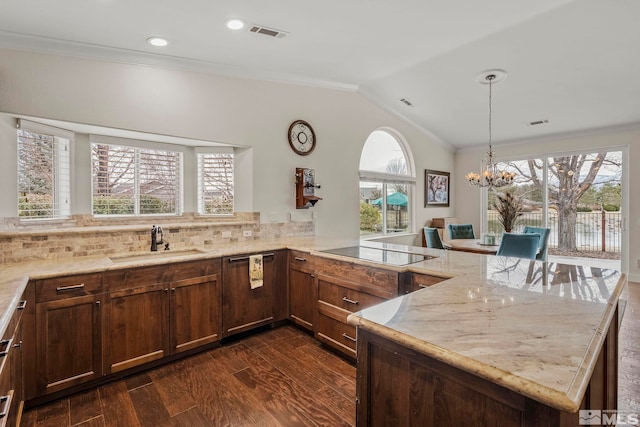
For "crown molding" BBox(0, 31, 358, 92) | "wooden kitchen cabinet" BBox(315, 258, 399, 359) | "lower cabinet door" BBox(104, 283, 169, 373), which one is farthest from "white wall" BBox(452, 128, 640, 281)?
"lower cabinet door" BBox(104, 283, 169, 373)

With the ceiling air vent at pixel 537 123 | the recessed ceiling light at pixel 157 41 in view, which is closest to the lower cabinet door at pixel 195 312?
the recessed ceiling light at pixel 157 41

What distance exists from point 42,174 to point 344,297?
9.03 ft

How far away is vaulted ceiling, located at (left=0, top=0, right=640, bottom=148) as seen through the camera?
94.0 inches

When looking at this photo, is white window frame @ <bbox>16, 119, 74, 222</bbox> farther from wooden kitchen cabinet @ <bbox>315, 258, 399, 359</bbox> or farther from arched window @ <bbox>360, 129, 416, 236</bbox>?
arched window @ <bbox>360, 129, 416, 236</bbox>

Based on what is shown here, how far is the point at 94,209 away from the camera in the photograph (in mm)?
3020

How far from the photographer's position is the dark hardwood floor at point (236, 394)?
1.96 m

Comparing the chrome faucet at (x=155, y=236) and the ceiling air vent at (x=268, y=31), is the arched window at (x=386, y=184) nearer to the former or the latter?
the ceiling air vent at (x=268, y=31)

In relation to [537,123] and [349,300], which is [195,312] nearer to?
[349,300]

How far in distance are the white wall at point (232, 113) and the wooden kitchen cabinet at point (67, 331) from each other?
38.5 inches

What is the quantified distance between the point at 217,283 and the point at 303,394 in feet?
3.91

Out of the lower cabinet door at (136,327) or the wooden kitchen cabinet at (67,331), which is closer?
the wooden kitchen cabinet at (67,331)

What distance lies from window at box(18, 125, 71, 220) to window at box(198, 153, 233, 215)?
120 cm

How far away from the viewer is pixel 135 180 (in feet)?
10.7

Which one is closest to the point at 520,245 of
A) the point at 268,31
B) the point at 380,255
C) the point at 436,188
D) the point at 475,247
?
the point at 475,247
